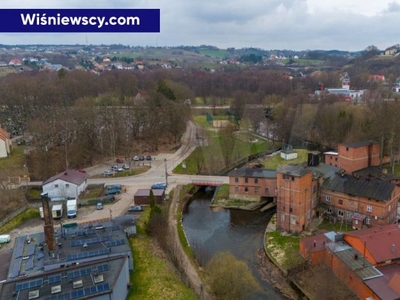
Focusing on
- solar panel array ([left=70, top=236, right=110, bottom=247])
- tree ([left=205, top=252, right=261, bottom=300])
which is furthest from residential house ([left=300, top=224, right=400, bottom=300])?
solar panel array ([left=70, top=236, right=110, bottom=247])

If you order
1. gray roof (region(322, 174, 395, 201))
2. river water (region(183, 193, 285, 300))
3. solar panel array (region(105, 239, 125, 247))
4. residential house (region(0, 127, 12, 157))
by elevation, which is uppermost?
residential house (region(0, 127, 12, 157))

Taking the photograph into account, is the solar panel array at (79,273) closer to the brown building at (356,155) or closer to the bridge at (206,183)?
the bridge at (206,183)

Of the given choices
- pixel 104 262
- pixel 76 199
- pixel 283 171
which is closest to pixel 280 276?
pixel 283 171

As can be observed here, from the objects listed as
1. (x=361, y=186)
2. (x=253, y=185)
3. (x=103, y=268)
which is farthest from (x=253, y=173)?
(x=103, y=268)

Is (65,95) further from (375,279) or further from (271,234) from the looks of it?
(375,279)

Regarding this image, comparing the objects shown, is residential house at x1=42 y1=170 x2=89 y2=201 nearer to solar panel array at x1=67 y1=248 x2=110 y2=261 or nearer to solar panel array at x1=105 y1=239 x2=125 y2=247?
solar panel array at x1=105 y1=239 x2=125 y2=247

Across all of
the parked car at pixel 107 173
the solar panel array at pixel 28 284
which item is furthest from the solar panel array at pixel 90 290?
the parked car at pixel 107 173

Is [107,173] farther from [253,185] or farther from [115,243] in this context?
[115,243]
